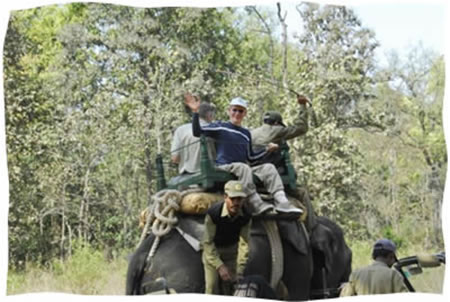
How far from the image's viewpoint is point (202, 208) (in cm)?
565

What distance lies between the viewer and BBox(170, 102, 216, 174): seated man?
19.3ft

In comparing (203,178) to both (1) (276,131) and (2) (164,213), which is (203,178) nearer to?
(2) (164,213)

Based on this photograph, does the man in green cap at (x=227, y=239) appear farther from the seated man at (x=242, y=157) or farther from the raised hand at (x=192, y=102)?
→ the raised hand at (x=192, y=102)

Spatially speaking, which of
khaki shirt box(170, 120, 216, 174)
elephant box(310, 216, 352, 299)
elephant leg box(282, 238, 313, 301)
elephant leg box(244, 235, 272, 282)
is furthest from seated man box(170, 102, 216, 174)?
elephant box(310, 216, 352, 299)

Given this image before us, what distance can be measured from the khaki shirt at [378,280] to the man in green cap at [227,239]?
2.12ft

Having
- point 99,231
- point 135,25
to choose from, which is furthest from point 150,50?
point 99,231

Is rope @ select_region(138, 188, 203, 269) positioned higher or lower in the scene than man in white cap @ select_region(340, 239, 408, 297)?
higher

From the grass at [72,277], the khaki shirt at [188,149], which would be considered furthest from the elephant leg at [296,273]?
the grass at [72,277]

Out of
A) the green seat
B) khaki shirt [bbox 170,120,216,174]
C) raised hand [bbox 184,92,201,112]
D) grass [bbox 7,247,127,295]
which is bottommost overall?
grass [bbox 7,247,127,295]

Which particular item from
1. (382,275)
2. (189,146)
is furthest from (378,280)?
(189,146)

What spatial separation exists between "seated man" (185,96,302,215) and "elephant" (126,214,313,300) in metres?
0.12

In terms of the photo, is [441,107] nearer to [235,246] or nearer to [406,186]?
[406,186]

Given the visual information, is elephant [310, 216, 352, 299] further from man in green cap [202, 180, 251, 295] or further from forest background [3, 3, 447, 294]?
man in green cap [202, 180, 251, 295]

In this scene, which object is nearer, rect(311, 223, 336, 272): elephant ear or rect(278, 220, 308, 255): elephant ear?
rect(278, 220, 308, 255): elephant ear
